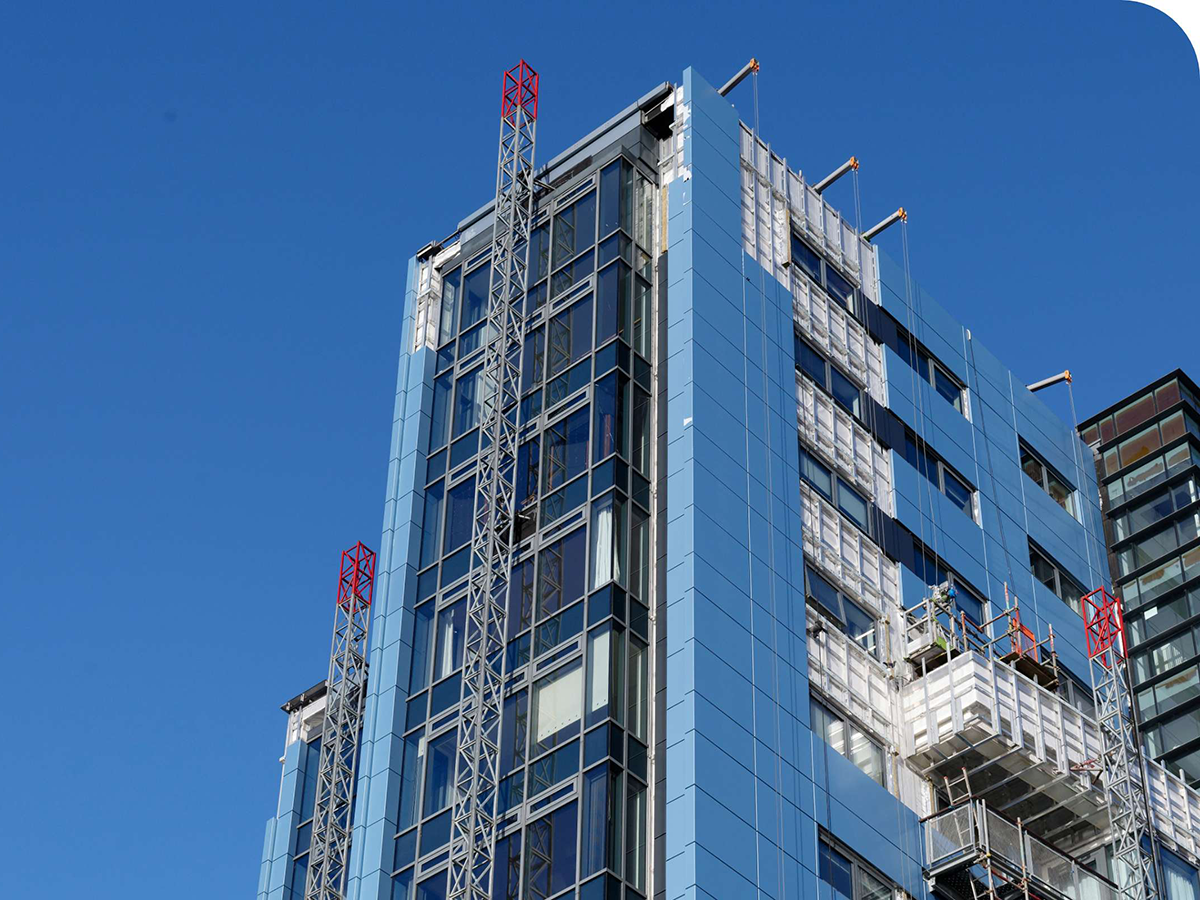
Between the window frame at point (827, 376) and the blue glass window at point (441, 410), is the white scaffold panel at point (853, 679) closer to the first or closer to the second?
the window frame at point (827, 376)

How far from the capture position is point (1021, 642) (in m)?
71.9

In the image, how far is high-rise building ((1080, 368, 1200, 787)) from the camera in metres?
86.2

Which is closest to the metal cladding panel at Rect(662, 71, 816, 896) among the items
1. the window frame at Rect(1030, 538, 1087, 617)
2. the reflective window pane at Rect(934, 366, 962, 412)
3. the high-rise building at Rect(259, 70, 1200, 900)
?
→ the high-rise building at Rect(259, 70, 1200, 900)

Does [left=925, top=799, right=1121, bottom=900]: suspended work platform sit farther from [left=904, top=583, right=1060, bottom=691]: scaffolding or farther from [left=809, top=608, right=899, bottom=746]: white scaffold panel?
[left=904, top=583, right=1060, bottom=691]: scaffolding

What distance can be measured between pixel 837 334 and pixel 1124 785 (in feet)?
61.7

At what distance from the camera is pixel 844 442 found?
6931cm

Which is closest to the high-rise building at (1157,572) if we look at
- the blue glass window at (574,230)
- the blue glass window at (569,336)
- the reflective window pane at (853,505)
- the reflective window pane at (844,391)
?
the reflective window pane at (844,391)

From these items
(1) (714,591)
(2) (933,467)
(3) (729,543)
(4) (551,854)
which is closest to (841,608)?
(3) (729,543)

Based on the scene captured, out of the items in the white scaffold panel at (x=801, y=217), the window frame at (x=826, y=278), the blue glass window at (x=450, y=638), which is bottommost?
the blue glass window at (x=450, y=638)

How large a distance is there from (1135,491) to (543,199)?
106 feet

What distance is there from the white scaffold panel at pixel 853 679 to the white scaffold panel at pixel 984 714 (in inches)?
28.3

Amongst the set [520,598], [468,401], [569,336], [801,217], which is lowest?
[520,598]

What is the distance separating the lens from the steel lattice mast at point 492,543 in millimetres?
56469

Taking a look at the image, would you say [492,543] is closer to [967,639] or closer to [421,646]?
[421,646]
